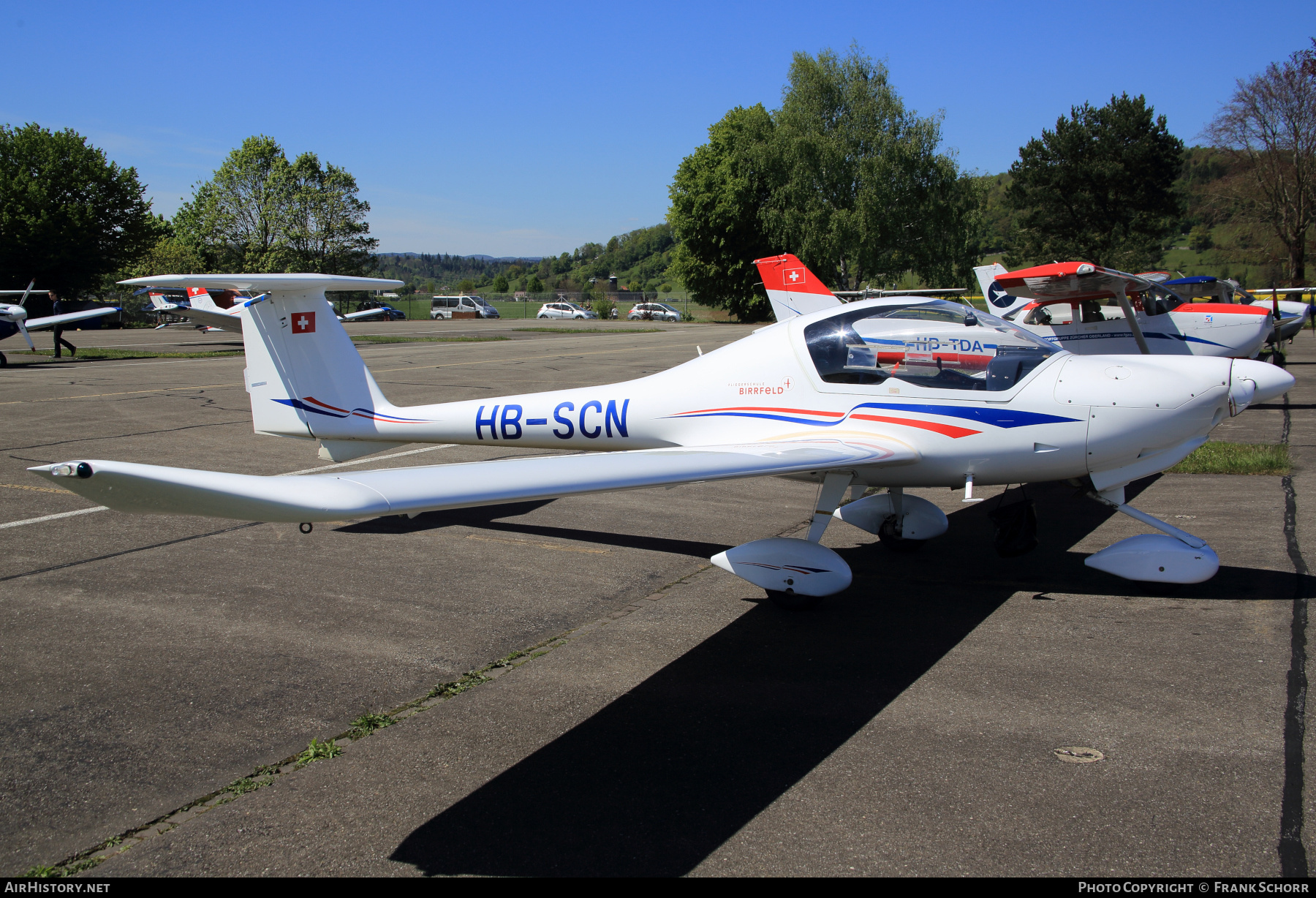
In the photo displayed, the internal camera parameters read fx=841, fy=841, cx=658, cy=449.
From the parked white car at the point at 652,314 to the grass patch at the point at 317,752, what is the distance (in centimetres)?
6456

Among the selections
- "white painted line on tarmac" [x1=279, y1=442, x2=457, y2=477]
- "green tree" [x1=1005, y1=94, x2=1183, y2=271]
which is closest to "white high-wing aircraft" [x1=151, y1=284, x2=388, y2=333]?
"white painted line on tarmac" [x1=279, y1=442, x2=457, y2=477]

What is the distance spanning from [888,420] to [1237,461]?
6.75m

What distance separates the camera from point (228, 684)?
4.54 m

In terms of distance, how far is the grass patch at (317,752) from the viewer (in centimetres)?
378

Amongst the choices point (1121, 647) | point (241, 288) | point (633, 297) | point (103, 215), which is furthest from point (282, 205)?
point (1121, 647)

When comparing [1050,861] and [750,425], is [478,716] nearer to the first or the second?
[1050,861]

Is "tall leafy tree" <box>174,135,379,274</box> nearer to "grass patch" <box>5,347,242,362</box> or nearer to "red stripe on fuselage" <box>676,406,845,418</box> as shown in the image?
"grass patch" <box>5,347,242,362</box>

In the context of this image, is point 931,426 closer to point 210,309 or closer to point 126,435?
point 126,435

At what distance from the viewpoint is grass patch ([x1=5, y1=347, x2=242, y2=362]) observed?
28648mm

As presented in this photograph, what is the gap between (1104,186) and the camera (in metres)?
55.4

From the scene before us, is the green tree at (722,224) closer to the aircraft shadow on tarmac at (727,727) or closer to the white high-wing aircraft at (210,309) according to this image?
the white high-wing aircraft at (210,309)

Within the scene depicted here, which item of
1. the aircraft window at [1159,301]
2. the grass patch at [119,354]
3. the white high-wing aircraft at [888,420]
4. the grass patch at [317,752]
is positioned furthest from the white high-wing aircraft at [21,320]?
the aircraft window at [1159,301]

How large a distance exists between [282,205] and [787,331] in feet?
257

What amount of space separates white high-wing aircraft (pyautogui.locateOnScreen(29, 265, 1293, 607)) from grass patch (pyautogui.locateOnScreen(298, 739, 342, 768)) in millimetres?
1526
